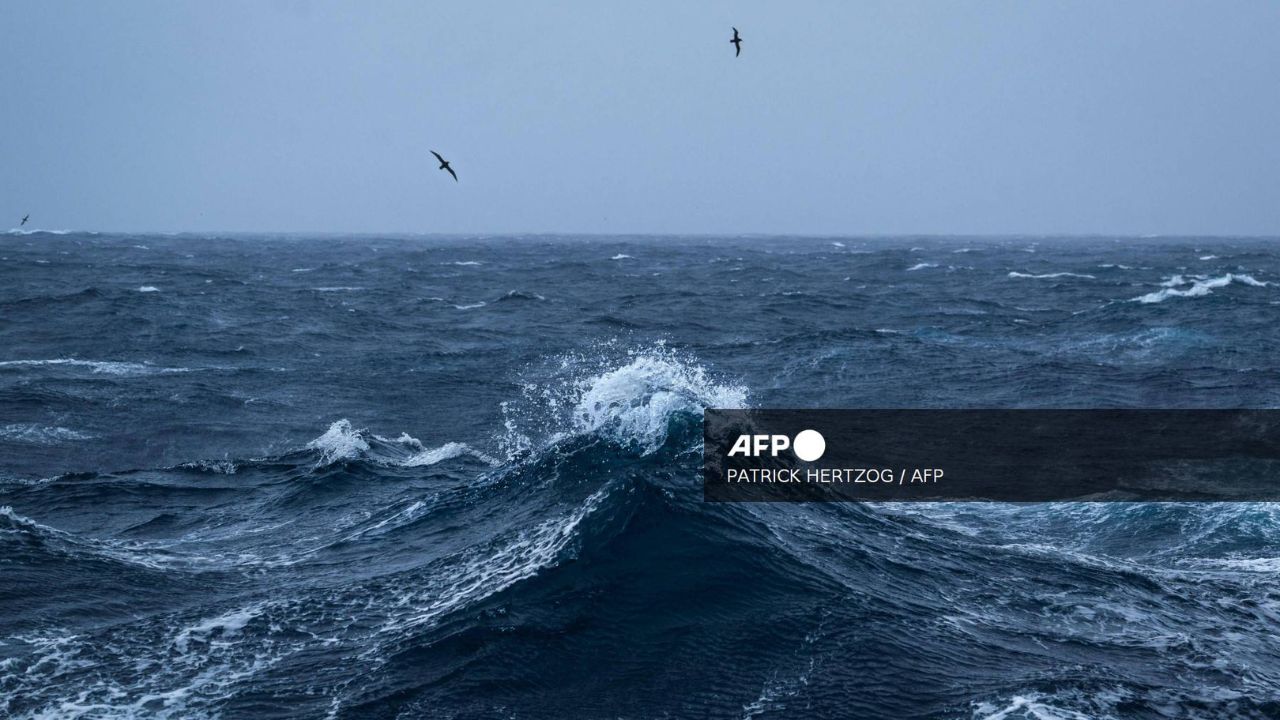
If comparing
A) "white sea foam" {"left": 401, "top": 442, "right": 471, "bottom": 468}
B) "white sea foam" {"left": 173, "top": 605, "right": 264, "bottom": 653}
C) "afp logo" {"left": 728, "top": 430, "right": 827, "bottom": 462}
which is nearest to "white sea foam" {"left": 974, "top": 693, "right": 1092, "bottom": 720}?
"afp logo" {"left": 728, "top": 430, "right": 827, "bottom": 462}

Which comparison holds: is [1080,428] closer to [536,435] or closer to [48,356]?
[536,435]

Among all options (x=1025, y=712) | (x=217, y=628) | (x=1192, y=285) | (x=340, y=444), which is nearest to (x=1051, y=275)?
(x=1192, y=285)

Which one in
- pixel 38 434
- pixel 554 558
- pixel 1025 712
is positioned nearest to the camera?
pixel 1025 712

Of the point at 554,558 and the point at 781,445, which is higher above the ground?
the point at 554,558

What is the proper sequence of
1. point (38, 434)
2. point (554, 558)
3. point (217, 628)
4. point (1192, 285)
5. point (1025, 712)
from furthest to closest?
point (1192, 285)
point (38, 434)
point (554, 558)
point (217, 628)
point (1025, 712)

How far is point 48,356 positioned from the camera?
3447 cm

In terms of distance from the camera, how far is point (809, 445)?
2530 cm

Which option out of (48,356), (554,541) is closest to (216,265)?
(48,356)

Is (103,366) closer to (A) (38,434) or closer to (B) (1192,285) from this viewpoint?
(A) (38,434)

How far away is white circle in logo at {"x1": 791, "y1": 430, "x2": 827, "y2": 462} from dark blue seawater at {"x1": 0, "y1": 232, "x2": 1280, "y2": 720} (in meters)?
3.48

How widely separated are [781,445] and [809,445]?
9.19 feet

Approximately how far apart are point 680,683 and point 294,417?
19.5 m

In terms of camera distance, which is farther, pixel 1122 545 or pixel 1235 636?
pixel 1122 545

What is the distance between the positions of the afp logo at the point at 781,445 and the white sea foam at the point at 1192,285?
3618 centimetres
